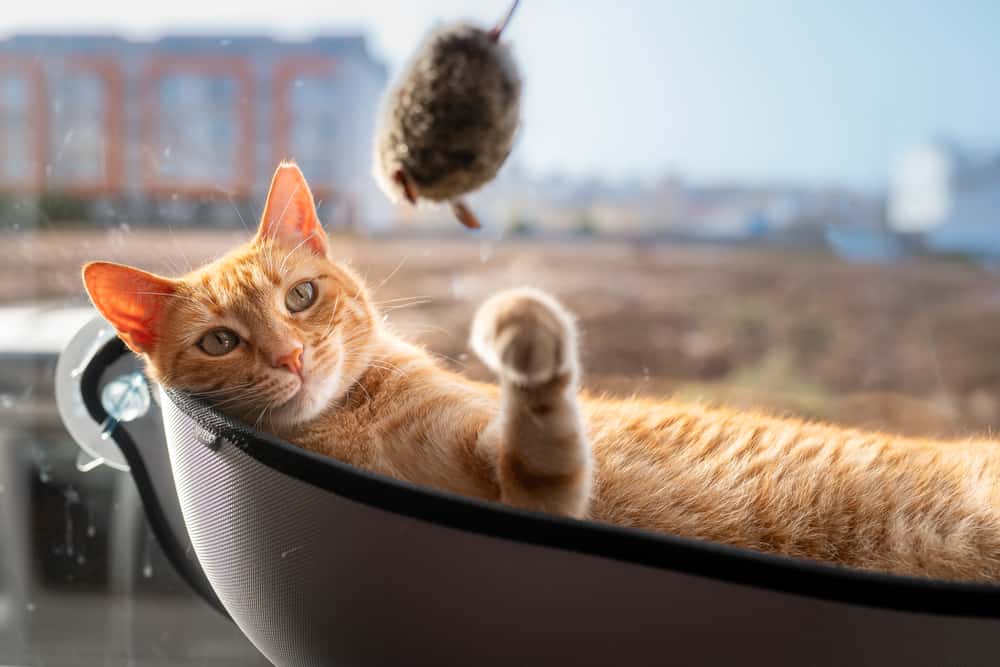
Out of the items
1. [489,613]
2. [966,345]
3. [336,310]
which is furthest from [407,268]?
[966,345]

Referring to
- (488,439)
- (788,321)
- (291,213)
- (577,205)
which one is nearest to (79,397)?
(291,213)

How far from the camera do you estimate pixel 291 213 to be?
998 millimetres

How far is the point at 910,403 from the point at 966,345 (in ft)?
0.89

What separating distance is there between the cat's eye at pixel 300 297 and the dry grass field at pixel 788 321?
0.71 meters

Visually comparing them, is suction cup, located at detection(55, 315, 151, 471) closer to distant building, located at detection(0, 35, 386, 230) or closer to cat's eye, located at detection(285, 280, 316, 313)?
cat's eye, located at detection(285, 280, 316, 313)

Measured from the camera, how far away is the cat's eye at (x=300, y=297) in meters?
0.95

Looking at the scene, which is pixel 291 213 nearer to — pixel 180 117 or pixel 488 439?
pixel 488 439

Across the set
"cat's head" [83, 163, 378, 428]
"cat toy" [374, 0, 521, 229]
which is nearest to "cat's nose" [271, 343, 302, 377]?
"cat's head" [83, 163, 378, 428]

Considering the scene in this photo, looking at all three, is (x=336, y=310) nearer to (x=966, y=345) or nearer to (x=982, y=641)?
(x=982, y=641)

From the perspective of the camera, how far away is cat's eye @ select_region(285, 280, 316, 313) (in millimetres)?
949

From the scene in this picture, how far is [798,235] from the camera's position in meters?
1.91

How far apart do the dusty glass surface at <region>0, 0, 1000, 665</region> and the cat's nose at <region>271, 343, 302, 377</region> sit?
31 centimetres

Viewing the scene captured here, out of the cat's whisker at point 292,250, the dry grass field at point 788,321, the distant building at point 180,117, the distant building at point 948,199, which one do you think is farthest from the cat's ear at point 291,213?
the distant building at point 948,199

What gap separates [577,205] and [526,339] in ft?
4.10
